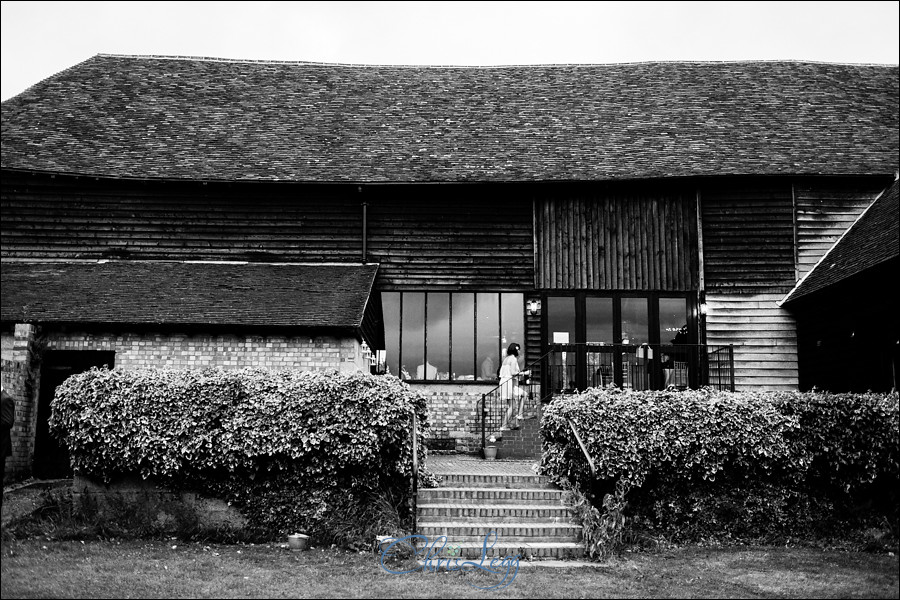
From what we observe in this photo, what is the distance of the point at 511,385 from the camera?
15.7 m

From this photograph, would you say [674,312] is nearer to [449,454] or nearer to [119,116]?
[449,454]

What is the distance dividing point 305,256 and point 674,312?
24.8ft

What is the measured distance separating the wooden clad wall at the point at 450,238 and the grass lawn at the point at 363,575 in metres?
7.97

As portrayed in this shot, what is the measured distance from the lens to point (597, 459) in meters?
10.4

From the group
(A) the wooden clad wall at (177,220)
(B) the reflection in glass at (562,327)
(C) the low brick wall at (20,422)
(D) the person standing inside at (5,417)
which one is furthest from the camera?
(B) the reflection in glass at (562,327)

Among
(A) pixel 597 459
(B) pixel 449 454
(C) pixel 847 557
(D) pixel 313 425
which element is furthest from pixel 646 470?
(B) pixel 449 454

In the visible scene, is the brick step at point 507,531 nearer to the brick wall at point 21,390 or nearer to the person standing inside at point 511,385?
the person standing inside at point 511,385

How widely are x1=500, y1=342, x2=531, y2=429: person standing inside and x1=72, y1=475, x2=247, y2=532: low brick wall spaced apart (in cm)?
636

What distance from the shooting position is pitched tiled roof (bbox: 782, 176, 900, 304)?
44.5 ft

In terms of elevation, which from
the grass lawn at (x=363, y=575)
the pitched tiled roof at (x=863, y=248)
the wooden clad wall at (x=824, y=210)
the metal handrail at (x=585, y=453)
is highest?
the wooden clad wall at (x=824, y=210)

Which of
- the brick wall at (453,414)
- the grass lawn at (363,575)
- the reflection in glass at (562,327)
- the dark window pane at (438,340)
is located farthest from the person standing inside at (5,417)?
the reflection in glass at (562,327)

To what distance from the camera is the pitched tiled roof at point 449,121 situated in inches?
650

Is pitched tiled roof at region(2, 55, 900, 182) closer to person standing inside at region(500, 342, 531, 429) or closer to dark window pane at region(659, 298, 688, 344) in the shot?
dark window pane at region(659, 298, 688, 344)

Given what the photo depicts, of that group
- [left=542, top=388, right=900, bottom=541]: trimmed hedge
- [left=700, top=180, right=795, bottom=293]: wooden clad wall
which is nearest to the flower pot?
[left=542, top=388, right=900, bottom=541]: trimmed hedge
